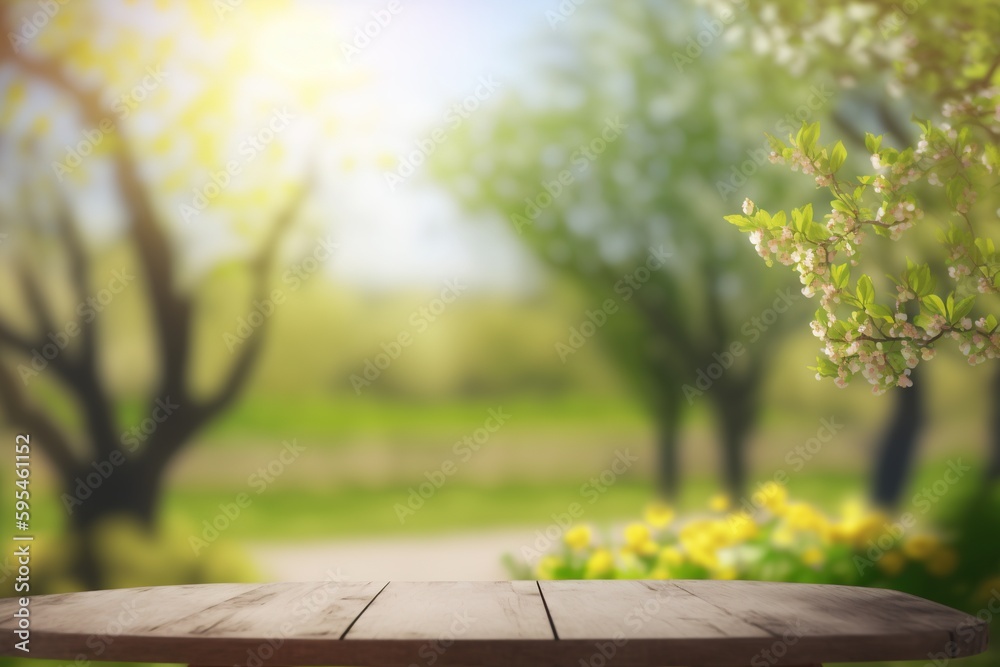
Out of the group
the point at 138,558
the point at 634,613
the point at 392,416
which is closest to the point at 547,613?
the point at 634,613

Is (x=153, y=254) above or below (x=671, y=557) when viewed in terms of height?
above

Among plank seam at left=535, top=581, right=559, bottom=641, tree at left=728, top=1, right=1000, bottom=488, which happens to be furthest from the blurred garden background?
plank seam at left=535, top=581, right=559, bottom=641

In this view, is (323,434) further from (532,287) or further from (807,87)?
(807,87)

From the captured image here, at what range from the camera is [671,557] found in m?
3.18

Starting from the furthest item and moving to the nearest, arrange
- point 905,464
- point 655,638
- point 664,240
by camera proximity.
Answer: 1. point 664,240
2. point 905,464
3. point 655,638

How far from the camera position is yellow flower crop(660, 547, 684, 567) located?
10.4 ft

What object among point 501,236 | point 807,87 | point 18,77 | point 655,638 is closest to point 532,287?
point 501,236

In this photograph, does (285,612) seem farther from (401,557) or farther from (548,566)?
(401,557)

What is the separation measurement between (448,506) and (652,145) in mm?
2309

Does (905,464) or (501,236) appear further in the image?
(501,236)

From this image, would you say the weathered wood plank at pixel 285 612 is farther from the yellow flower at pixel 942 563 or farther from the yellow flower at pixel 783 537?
the yellow flower at pixel 942 563

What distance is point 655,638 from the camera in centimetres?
123

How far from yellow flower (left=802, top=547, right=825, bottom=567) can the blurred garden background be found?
0.07ft

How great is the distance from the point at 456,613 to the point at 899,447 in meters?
2.84
